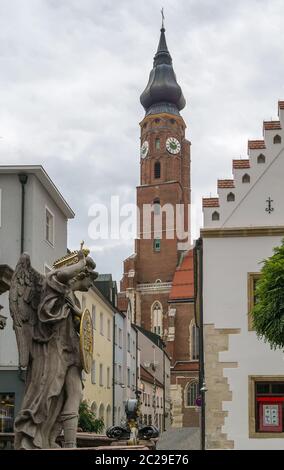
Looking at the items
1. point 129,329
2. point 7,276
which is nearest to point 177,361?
point 129,329

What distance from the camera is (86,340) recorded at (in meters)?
8.77

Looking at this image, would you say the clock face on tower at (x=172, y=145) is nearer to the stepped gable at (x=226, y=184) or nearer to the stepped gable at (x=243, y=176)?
the stepped gable at (x=243, y=176)

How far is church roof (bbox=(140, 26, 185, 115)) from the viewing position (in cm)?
11738

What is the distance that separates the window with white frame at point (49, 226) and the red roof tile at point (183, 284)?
5849 cm

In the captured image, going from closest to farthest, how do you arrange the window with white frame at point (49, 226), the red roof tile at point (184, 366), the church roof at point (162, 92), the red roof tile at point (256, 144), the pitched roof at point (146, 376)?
the red roof tile at point (256, 144), the window with white frame at point (49, 226), the pitched roof at point (146, 376), the red roof tile at point (184, 366), the church roof at point (162, 92)

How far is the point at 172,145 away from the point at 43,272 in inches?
3498

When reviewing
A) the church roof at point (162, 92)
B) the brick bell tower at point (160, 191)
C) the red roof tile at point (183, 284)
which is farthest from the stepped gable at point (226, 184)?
the church roof at point (162, 92)

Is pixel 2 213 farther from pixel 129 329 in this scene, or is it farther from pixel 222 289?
pixel 129 329

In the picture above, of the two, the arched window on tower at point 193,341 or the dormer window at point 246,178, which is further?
the arched window on tower at point 193,341

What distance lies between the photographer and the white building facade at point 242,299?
24812 mm

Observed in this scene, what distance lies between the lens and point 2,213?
29.8m

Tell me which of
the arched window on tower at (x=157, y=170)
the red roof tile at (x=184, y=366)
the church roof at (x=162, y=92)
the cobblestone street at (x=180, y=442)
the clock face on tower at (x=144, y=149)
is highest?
the church roof at (x=162, y=92)

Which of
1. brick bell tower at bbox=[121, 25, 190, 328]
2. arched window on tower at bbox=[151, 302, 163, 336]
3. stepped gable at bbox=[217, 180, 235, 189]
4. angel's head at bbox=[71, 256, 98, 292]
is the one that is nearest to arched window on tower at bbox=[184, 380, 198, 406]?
brick bell tower at bbox=[121, 25, 190, 328]

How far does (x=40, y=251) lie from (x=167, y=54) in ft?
318
